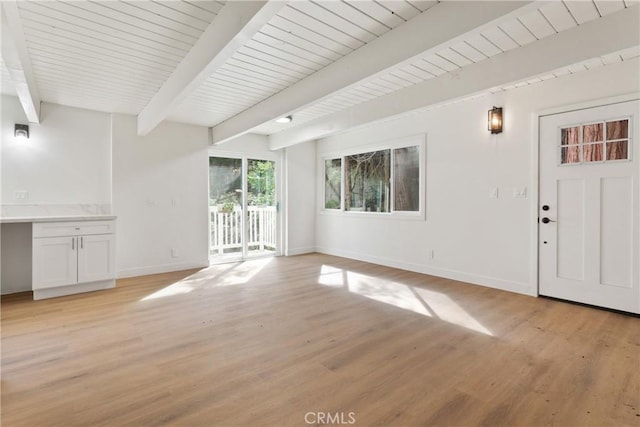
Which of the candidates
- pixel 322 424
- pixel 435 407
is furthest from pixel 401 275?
pixel 322 424

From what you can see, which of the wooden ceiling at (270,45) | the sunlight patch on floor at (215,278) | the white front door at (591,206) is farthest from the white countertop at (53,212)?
the white front door at (591,206)

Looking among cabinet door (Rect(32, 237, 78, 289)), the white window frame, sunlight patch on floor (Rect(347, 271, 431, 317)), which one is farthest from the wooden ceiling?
sunlight patch on floor (Rect(347, 271, 431, 317))

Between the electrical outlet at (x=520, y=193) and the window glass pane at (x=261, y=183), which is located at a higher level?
the window glass pane at (x=261, y=183)

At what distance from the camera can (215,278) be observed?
4684 millimetres

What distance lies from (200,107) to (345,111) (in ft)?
6.71

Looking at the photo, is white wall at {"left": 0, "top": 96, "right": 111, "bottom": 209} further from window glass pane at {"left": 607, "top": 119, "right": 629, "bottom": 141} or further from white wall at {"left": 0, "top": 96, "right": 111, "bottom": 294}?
window glass pane at {"left": 607, "top": 119, "right": 629, "bottom": 141}

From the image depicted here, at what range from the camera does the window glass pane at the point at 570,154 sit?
3451 mm

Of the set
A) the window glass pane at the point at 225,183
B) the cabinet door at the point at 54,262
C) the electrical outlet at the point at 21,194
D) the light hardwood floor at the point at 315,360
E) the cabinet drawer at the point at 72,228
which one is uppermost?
the window glass pane at the point at 225,183

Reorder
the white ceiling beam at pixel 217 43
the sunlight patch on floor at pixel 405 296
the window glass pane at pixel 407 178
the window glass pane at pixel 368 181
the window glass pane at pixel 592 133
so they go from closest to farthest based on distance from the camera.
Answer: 1. the white ceiling beam at pixel 217 43
2. the sunlight patch on floor at pixel 405 296
3. the window glass pane at pixel 592 133
4. the window glass pane at pixel 407 178
5. the window glass pane at pixel 368 181

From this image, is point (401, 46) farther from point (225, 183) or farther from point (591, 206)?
point (225, 183)

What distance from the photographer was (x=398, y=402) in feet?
5.99

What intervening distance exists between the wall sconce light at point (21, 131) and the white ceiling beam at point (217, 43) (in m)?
1.99

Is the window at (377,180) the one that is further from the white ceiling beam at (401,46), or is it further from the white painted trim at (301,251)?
the white ceiling beam at (401,46)

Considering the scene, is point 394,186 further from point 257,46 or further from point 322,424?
point 322,424
